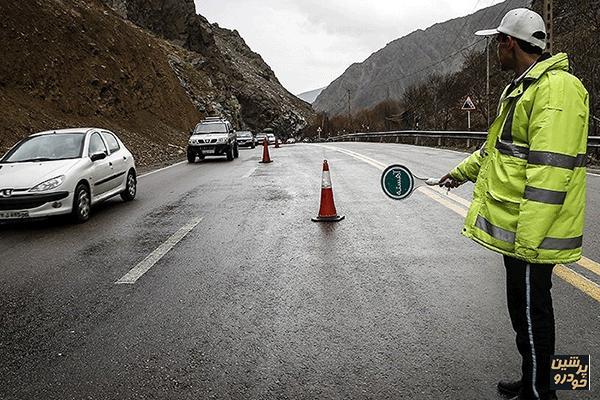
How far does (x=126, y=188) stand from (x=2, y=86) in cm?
1849

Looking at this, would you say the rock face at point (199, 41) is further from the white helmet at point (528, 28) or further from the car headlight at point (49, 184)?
the white helmet at point (528, 28)

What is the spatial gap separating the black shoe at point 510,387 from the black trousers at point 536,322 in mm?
120

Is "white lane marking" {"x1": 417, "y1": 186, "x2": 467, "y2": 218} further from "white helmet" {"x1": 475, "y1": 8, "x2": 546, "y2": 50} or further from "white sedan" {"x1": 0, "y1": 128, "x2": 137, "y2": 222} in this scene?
"white sedan" {"x1": 0, "y1": 128, "x2": 137, "y2": 222}

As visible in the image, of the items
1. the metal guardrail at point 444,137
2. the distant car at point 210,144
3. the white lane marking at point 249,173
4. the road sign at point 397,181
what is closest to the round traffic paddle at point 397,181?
the road sign at point 397,181

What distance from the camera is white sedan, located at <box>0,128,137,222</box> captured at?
27.5ft

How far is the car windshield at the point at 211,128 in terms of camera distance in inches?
945

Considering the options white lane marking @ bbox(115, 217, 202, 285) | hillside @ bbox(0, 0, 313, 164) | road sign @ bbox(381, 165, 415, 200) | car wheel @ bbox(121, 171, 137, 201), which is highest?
hillside @ bbox(0, 0, 313, 164)

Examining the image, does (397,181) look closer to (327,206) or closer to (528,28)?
(528,28)

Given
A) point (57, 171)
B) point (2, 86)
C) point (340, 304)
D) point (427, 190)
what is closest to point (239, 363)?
point (340, 304)

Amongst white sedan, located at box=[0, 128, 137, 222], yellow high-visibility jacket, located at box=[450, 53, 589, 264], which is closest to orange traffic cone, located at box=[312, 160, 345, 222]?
white sedan, located at box=[0, 128, 137, 222]

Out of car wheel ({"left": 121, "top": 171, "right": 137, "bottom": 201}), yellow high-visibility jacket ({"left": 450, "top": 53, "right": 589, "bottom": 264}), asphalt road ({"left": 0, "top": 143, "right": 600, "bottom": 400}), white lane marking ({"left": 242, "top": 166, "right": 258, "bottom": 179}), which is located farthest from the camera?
white lane marking ({"left": 242, "top": 166, "right": 258, "bottom": 179})

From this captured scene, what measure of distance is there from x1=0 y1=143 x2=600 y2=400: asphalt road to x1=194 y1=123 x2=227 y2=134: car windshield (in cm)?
1590

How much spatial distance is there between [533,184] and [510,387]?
3.81 ft

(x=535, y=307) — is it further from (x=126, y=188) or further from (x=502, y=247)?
(x=126, y=188)
